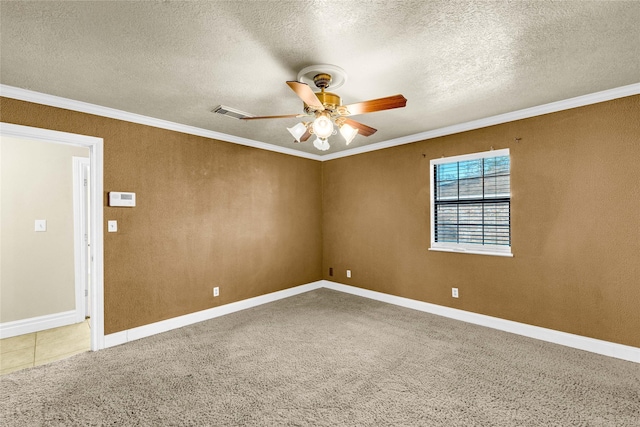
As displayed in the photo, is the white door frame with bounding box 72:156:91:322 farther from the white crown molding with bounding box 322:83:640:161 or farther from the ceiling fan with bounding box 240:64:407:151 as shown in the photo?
the white crown molding with bounding box 322:83:640:161

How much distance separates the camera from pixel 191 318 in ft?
12.6

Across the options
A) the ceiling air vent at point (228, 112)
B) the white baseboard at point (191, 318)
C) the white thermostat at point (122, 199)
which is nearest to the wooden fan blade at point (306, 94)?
the ceiling air vent at point (228, 112)

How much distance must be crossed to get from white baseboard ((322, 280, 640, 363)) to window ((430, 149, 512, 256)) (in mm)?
818

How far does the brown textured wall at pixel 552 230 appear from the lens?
2.82m

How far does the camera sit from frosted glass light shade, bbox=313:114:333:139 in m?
2.30

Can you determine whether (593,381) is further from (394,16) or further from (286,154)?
(286,154)

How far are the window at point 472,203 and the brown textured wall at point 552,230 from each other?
0.36 feet

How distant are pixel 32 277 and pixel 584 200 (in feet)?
21.1

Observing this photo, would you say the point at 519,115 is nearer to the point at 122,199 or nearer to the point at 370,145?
the point at 370,145

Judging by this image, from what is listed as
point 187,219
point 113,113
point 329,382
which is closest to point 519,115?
point 329,382

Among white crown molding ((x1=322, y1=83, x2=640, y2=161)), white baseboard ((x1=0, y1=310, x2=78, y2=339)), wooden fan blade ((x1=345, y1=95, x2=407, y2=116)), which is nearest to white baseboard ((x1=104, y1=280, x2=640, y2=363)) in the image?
white baseboard ((x1=0, y1=310, x2=78, y2=339))

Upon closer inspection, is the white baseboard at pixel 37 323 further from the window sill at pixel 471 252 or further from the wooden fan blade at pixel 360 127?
the window sill at pixel 471 252

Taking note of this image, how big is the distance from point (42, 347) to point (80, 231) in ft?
4.89

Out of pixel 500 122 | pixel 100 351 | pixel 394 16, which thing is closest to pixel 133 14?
pixel 394 16
